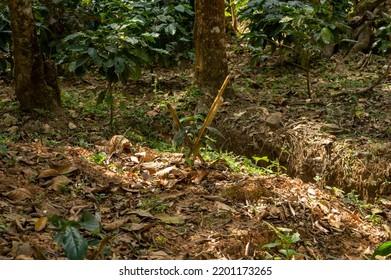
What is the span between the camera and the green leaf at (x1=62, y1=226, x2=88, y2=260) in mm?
1931

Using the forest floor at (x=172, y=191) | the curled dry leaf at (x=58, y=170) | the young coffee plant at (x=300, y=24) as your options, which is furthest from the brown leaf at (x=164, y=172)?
the young coffee plant at (x=300, y=24)

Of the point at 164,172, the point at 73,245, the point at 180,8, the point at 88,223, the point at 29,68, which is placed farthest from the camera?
the point at 180,8

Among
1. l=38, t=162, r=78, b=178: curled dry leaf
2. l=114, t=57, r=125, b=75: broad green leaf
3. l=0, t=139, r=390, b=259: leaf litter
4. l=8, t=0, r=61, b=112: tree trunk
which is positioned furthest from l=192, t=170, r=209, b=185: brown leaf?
l=8, t=0, r=61, b=112: tree trunk

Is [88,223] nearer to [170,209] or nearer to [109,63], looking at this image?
[170,209]

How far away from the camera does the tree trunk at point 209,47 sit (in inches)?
209

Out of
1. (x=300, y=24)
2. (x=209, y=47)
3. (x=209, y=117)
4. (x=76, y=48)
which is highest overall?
(x=300, y=24)

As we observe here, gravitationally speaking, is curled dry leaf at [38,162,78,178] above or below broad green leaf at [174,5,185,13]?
below

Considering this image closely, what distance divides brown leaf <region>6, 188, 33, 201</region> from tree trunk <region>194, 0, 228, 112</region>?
2.61 meters

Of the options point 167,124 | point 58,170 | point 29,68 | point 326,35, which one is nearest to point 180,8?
point 167,124

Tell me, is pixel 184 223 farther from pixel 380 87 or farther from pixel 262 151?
pixel 380 87

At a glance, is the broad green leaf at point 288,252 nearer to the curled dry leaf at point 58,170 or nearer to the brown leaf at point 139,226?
the brown leaf at point 139,226

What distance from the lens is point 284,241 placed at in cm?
295

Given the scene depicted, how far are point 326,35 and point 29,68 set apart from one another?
3102 millimetres

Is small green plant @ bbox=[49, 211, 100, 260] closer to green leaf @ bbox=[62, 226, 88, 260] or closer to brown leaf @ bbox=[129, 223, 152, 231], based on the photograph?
green leaf @ bbox=[62, 226, 88, 260]
